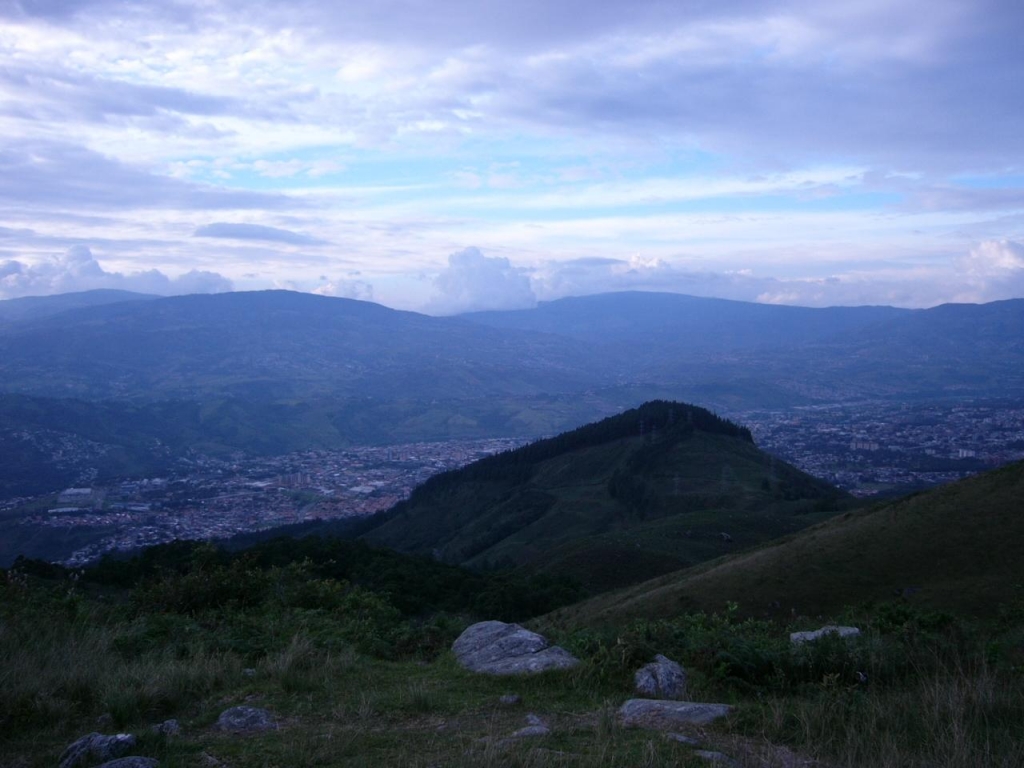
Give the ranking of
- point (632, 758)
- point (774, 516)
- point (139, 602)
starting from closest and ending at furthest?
point (632, 758)
point (139, 602)
point (774, 516)

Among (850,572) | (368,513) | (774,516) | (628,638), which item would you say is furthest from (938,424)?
(628,638)

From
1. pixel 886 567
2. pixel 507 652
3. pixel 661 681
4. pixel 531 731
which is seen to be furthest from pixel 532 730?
pixel 886 567

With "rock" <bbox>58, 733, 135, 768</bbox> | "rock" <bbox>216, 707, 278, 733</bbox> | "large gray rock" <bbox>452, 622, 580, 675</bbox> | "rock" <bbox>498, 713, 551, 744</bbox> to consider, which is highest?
"rock" <bbox>58, 733, 135, 768</bbox>

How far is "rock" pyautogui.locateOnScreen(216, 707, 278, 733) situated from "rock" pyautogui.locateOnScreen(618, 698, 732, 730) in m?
2.73

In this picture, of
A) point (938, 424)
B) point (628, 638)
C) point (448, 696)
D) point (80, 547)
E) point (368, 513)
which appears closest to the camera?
point (448, 696)

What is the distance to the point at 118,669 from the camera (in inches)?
260

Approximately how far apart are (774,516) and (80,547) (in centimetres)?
4570

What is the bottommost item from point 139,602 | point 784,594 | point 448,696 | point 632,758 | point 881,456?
point 881,456

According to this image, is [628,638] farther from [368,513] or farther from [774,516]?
[368,513]

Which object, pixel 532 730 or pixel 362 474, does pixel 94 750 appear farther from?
pixel 362 474

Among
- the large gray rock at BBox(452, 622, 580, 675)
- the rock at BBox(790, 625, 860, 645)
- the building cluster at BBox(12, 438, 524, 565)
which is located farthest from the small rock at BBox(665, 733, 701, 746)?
the building cluster at BBox(12, 438, 524, 565)

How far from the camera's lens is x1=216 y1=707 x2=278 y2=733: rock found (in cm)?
555

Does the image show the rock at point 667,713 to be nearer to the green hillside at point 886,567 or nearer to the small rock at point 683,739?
the small rock at point 683,739

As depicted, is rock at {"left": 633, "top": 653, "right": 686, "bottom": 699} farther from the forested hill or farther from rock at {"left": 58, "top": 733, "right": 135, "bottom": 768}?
the forested hill
